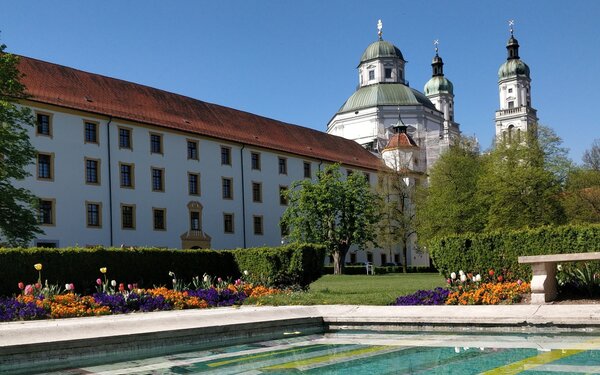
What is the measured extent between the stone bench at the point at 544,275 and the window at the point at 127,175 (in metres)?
34.2

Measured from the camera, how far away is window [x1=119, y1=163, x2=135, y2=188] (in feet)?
147

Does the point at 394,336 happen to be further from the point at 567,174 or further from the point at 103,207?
the point at 567,174

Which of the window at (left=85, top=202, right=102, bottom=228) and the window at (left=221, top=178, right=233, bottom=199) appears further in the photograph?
the window at (left=221, top=178, right=233, bottom=199)

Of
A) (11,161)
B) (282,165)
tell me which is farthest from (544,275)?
(282,165)

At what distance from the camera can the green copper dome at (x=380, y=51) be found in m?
94.9

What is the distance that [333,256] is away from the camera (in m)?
53.8

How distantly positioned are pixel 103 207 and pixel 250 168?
48.3 ft

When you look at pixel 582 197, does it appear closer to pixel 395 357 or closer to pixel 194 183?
pixel 194 183

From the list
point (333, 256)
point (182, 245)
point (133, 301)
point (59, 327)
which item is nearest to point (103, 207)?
point (182, 245)

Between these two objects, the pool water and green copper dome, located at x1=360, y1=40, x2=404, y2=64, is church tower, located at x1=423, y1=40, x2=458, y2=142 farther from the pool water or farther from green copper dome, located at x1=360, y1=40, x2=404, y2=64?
the pool water

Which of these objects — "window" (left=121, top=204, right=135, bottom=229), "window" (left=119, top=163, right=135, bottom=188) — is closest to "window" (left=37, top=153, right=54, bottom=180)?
"window" (left=119, top=163, right=135, bottom=188)

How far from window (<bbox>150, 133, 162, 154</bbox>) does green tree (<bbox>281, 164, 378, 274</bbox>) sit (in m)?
10.9

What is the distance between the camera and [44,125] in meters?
40.8

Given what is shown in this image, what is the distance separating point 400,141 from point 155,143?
120 ft
